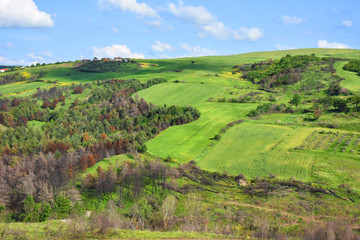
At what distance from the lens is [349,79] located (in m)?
132

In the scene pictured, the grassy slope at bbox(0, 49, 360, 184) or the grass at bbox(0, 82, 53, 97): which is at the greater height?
the grass at bbox(0, 82, 53, 97)

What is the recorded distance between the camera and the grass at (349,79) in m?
118

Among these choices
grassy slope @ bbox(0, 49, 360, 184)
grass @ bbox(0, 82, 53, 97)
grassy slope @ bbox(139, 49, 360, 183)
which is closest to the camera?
grassy slope @ bbox(139, 49, 360, 183)

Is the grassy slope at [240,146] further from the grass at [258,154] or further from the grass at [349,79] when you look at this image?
the grass at [349,79]

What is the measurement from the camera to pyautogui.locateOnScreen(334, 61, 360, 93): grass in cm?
11840

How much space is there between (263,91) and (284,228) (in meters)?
110

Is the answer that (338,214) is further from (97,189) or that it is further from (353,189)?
(97,189)

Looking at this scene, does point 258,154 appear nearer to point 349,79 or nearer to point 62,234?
point 62,234

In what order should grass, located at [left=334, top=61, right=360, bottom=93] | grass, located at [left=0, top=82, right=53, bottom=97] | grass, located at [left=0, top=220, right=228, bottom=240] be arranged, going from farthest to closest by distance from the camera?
grass, located at [left=0, top=82, right=53, bottom=97], grass, located at [left=334, top=61, right=360, bottom=93], grass, located at [left=0, top=220, right=228, bottom=240]

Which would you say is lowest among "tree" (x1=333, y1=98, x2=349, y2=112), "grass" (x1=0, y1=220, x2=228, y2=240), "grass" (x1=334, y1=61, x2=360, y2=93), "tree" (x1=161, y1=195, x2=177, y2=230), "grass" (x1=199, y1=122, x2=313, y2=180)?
"tree" (x1=161, y1=195, x2=177, y2=230)

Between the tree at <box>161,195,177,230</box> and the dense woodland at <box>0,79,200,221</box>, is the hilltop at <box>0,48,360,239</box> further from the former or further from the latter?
the dense woodland at <box>0,79,200,221</box>

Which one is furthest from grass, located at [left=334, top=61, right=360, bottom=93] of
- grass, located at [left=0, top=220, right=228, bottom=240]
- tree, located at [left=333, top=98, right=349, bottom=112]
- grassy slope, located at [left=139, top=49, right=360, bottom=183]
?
grass, located at [left=0, top=220, right=228, bottom=240]

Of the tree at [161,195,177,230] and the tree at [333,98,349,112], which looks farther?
the tree at [333,98,349,112]

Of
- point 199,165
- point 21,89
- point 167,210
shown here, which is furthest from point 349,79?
point 21,89
